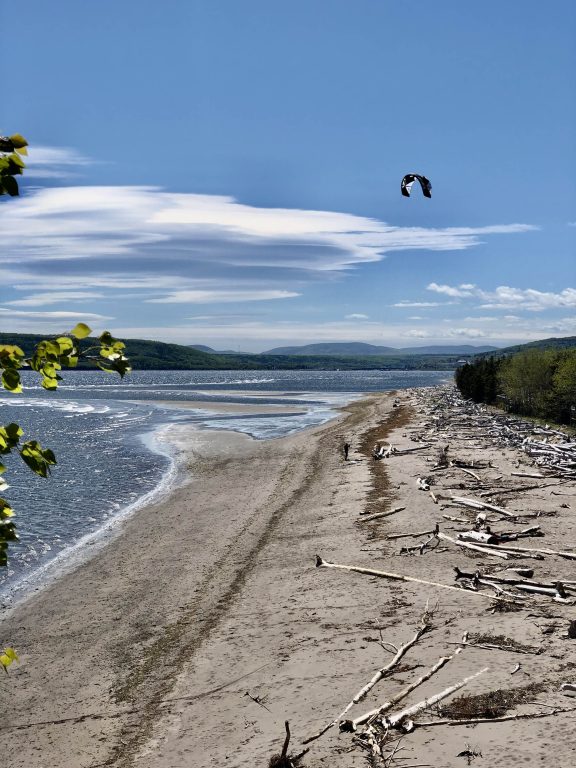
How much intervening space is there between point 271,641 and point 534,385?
200 ft

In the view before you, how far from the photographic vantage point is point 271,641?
44.9 feet

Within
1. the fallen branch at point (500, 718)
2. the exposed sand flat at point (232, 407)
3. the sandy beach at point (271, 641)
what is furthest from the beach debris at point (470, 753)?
the exposed sand flat at point (232, 407)

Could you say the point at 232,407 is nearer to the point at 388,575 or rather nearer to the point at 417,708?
the point at 388,575

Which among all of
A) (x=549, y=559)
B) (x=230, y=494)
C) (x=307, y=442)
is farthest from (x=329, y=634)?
(x=307, y=442)

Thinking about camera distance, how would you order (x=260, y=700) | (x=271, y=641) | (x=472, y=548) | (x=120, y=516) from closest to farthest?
(x=260, y=700) → (x=271, y=641) → (x=472, y=548) → (x=120, y=516)

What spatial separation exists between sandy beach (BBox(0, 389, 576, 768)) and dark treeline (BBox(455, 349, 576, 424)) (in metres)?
32.6

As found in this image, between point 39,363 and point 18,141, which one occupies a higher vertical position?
point 18,141

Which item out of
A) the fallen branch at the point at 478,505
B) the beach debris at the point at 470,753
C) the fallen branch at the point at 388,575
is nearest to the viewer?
the beach debris at the point at 470,753

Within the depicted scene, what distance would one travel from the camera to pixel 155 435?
60000 mm

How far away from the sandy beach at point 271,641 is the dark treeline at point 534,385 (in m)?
32.6

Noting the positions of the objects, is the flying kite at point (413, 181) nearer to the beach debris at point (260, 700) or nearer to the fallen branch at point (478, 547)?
the beach debris at point (260, 700)

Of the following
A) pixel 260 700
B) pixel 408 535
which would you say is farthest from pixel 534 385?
pixel 260 700

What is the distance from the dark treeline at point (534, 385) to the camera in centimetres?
5744

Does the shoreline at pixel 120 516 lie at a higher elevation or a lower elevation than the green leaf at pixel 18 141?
lower
